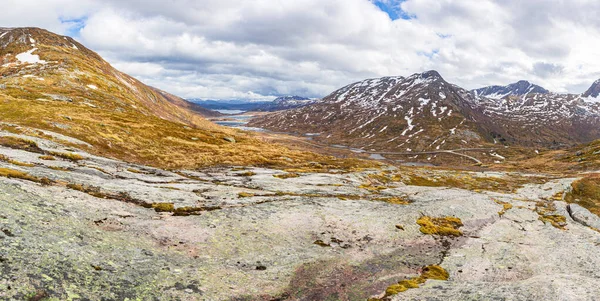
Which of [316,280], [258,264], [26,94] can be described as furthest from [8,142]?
[26,94]

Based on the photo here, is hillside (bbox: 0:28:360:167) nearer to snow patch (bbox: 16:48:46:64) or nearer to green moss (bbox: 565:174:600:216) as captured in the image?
snow patch (bbox: 16:48:46:64)

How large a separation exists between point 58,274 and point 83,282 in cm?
137

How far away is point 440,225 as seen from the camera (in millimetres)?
45531

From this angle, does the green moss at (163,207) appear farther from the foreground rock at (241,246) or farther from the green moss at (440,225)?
the green moss at (440,225)

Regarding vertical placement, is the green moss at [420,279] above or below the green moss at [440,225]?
below

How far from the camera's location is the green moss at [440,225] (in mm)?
42406

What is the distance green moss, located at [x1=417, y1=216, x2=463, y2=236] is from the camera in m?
42.4

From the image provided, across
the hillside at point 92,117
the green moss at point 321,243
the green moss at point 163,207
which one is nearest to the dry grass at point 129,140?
the hillside at point 92,117

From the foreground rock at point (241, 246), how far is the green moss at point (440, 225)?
3.02ft

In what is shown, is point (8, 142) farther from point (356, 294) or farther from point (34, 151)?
point (356, 294)

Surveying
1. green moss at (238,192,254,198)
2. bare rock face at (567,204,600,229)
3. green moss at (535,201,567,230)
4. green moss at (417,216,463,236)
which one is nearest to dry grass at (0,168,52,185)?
green moss at (238,192,254,198)

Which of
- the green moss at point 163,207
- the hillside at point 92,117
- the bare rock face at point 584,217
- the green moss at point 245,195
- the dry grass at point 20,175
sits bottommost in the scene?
the bare rock face at point 584,217

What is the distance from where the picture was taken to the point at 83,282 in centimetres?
1764

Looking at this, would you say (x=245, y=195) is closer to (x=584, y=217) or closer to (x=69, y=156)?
(x=69, y=156)
